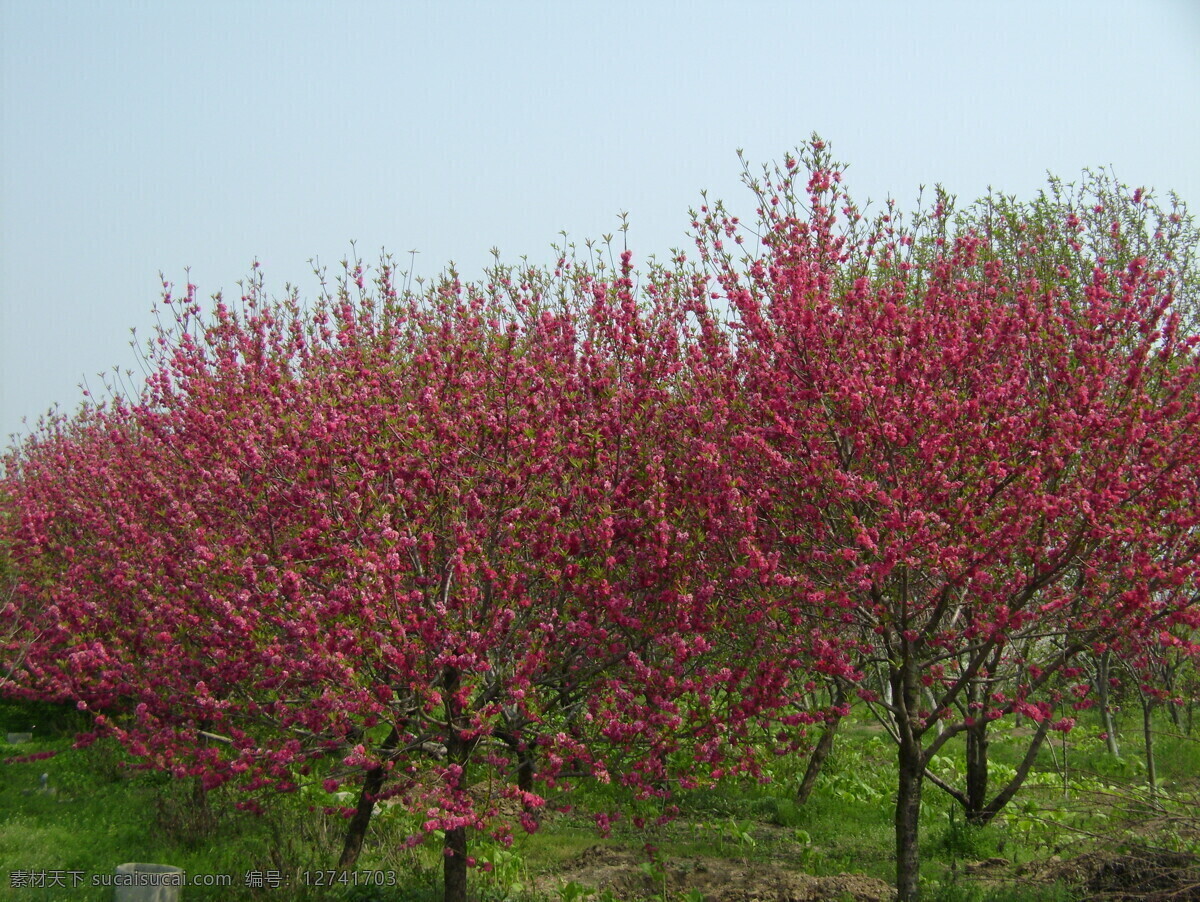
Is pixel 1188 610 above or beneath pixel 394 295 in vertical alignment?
beneath

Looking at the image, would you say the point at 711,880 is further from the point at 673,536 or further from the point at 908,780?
the point at 673,536

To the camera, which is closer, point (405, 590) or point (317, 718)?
point (317, 718)

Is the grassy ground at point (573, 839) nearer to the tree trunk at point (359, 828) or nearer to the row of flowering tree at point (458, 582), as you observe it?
the tree trunk at point (359, 828)

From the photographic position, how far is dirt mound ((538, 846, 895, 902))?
328 inches

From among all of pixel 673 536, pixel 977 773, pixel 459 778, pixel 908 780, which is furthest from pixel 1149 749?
pixel 459 778

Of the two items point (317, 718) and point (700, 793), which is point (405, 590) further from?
point (700, 793)

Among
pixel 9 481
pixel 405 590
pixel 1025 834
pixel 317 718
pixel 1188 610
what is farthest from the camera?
pixel 9 481

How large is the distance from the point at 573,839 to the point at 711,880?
2087 mm

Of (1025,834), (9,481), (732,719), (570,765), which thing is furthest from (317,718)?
(9,481)

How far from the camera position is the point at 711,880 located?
914cm

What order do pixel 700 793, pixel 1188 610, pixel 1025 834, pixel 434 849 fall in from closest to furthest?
pixel 1188 610
pixel 434 849
pixel 1025 834
pixel 700 793

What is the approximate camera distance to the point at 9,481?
2205cm

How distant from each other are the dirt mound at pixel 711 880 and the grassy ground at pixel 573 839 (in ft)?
0.15

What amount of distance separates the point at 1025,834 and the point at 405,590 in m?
7.59
